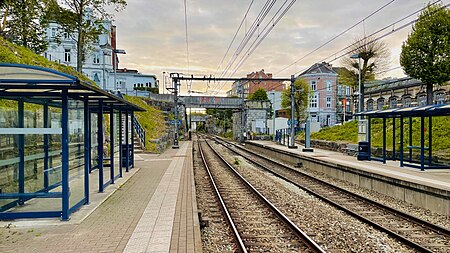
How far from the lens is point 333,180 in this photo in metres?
16.2

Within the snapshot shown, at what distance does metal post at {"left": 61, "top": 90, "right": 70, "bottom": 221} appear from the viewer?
7.18 meters

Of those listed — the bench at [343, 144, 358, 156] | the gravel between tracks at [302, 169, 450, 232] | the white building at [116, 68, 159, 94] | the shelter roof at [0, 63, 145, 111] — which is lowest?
the gravel between tracks at [302, 169, 450, 232]

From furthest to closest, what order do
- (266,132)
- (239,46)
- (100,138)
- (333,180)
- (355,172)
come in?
(266,132), (239,46), (333,180), (355,172), (100,138)

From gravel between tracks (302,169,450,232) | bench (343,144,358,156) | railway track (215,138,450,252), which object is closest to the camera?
railway track (215,138,450,252)

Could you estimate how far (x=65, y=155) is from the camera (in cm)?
731

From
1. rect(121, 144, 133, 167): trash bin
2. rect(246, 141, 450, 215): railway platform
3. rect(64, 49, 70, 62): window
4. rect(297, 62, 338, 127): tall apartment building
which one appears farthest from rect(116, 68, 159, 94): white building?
rect(246, 141, 450, 215): railway platform

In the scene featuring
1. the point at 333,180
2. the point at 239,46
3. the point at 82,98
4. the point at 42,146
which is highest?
the point at 239,46

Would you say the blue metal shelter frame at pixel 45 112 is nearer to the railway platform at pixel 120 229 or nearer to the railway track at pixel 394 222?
the railway platform at pixel 120 229

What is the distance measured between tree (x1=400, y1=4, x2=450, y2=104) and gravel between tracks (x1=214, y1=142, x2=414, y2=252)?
1880 centimetres

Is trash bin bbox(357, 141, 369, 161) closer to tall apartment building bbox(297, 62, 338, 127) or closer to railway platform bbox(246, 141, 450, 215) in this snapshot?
railway platform bbox(246, 141, 450, 215)

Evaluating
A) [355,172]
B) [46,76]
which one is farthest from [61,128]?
[355,172]

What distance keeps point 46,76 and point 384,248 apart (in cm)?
679

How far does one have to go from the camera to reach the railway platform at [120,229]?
5.74 meters

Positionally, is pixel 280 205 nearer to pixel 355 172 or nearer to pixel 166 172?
pixel 355 172
